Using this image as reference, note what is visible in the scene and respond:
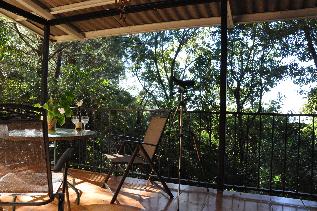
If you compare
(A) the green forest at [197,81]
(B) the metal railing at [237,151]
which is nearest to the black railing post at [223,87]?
(A) the green forest at [197,81]

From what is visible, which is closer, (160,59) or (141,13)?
(141,13)

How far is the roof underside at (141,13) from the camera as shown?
416 centimetres

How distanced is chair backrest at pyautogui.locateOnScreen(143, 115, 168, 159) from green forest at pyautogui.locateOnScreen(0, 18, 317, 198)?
10.0ft

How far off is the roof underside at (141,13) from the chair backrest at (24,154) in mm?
2313

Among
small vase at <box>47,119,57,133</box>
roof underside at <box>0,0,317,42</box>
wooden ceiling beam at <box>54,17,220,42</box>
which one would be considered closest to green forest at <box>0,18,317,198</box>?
wooden ceiling beam at <box>54,17,220,42</box>

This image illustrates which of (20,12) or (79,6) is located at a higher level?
(79,6)

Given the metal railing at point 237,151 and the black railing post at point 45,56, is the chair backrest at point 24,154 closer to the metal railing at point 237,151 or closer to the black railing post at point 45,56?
the black railing post at point 45,56

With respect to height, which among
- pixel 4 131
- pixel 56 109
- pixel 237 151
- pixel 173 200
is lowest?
pixel 173 200

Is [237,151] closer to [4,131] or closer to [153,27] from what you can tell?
[153,27]

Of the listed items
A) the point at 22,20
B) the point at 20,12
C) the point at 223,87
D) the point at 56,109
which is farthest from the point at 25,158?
the point at 22,20

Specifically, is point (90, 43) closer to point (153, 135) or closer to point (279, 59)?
point (279, 59)

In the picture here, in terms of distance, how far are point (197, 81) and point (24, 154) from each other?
9636mm

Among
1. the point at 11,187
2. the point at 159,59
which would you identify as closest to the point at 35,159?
the point at 11,187

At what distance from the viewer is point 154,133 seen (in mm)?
3951
